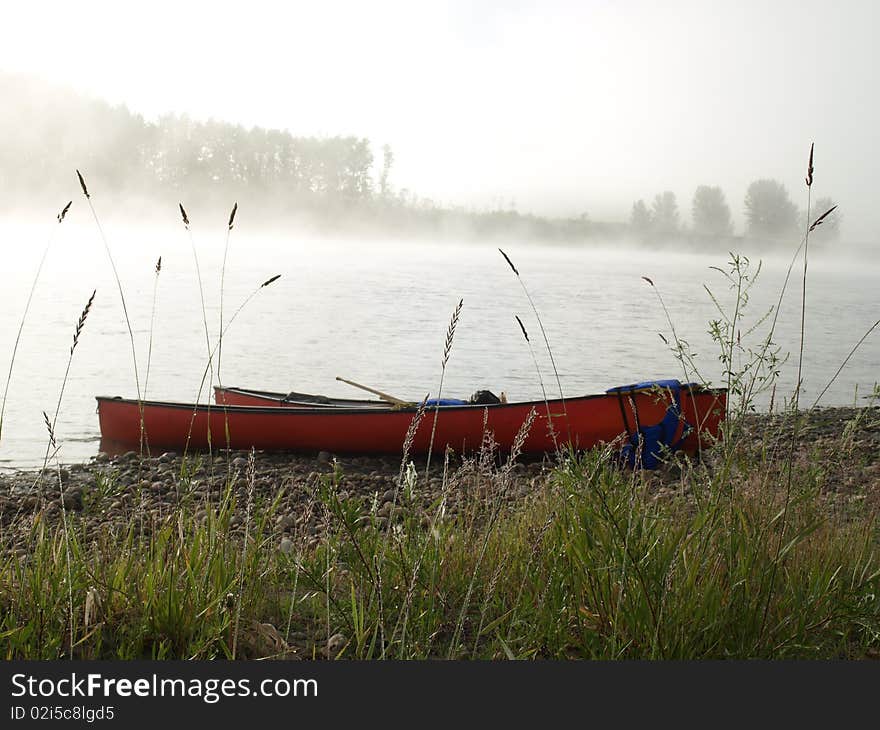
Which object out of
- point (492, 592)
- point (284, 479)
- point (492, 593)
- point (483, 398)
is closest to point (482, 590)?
point (492, 593)

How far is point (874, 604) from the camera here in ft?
9.09

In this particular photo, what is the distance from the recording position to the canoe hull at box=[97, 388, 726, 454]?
8.65m

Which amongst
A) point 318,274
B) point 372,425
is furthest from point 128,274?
point 372,425

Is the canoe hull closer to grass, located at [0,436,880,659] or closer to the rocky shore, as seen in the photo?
the rocky shore

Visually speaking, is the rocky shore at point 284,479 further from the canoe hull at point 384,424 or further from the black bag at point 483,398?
the black bag at point 483,398

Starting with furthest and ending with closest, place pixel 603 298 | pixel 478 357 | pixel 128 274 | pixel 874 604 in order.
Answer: pixel 128 274
pixel 603 298
pixel 478 357
pixel 874 604

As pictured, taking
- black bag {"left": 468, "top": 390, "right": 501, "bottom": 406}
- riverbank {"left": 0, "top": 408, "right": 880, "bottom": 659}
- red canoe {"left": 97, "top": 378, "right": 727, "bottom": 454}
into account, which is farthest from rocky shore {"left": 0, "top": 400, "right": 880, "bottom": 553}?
riverbank {"left": 0, "top": 408, "right": 880, "bottom": 659}

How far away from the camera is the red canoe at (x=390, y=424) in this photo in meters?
8.64

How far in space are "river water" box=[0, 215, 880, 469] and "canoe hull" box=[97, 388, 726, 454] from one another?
737mm

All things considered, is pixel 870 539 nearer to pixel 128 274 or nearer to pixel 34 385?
pixel 34 385

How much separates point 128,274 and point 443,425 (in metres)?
43.4

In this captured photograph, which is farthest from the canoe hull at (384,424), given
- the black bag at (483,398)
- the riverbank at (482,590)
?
the riverbank at (482,590)

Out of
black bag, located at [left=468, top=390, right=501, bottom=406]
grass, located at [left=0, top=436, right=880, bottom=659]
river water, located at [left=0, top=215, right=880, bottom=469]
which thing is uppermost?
grass, located at [left=0, top=436, right=880, bottom=659]

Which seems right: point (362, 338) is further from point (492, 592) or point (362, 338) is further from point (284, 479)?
point (492, 592)
